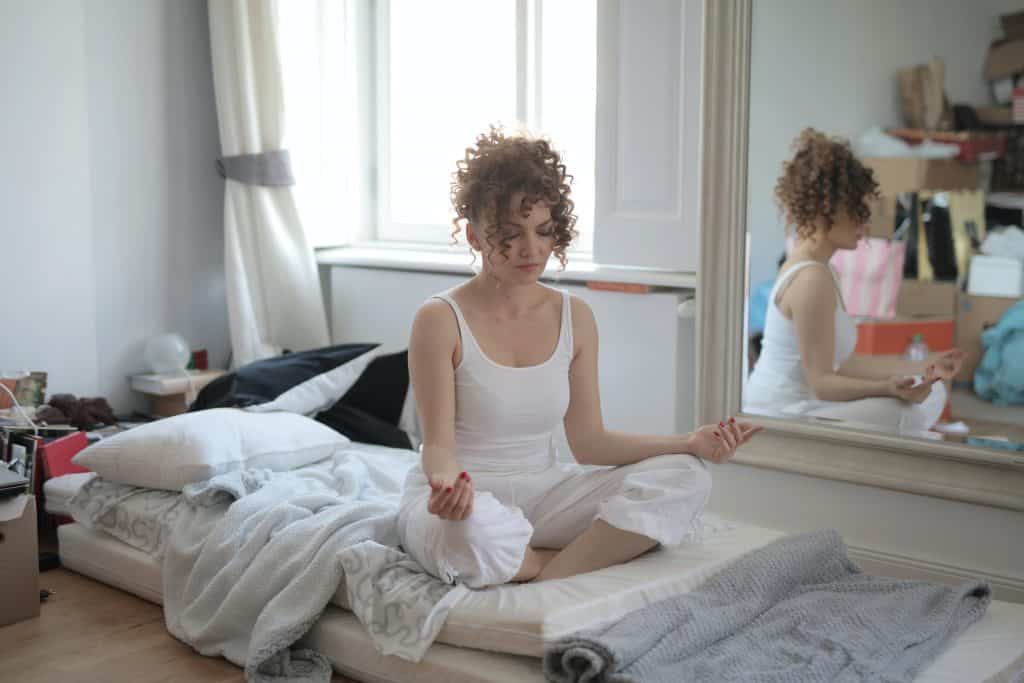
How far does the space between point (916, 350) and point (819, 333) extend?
0.79 feet

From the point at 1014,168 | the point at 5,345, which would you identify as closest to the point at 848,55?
the point at 1014,168

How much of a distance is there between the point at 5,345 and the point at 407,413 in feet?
3.83

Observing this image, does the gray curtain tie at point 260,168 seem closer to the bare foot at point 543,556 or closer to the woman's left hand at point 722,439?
the bare foot at point 543,556

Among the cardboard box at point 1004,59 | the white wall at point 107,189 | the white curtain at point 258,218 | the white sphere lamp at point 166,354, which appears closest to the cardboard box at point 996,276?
the cardboard box at point 1004,59

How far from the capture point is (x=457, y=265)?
3520 mm

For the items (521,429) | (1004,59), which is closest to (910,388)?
(1004,59)

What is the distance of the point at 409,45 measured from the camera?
3.88 meters

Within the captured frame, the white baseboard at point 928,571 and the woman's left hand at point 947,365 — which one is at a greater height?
the woman's left hand at point 947,365

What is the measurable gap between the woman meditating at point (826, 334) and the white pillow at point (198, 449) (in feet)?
3.78

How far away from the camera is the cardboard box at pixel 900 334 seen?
2.65 meters

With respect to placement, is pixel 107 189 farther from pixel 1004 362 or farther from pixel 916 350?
pixel 1004 362

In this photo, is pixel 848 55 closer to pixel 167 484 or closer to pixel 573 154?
pixel 573 154

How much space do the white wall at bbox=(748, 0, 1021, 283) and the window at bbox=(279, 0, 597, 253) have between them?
0.71 metres

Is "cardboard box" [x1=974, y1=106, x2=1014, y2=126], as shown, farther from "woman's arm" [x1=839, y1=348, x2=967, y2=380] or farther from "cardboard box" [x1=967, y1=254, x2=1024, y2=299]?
"woman's arm" [x1=839, y1=348, x2=967, y2=380]
